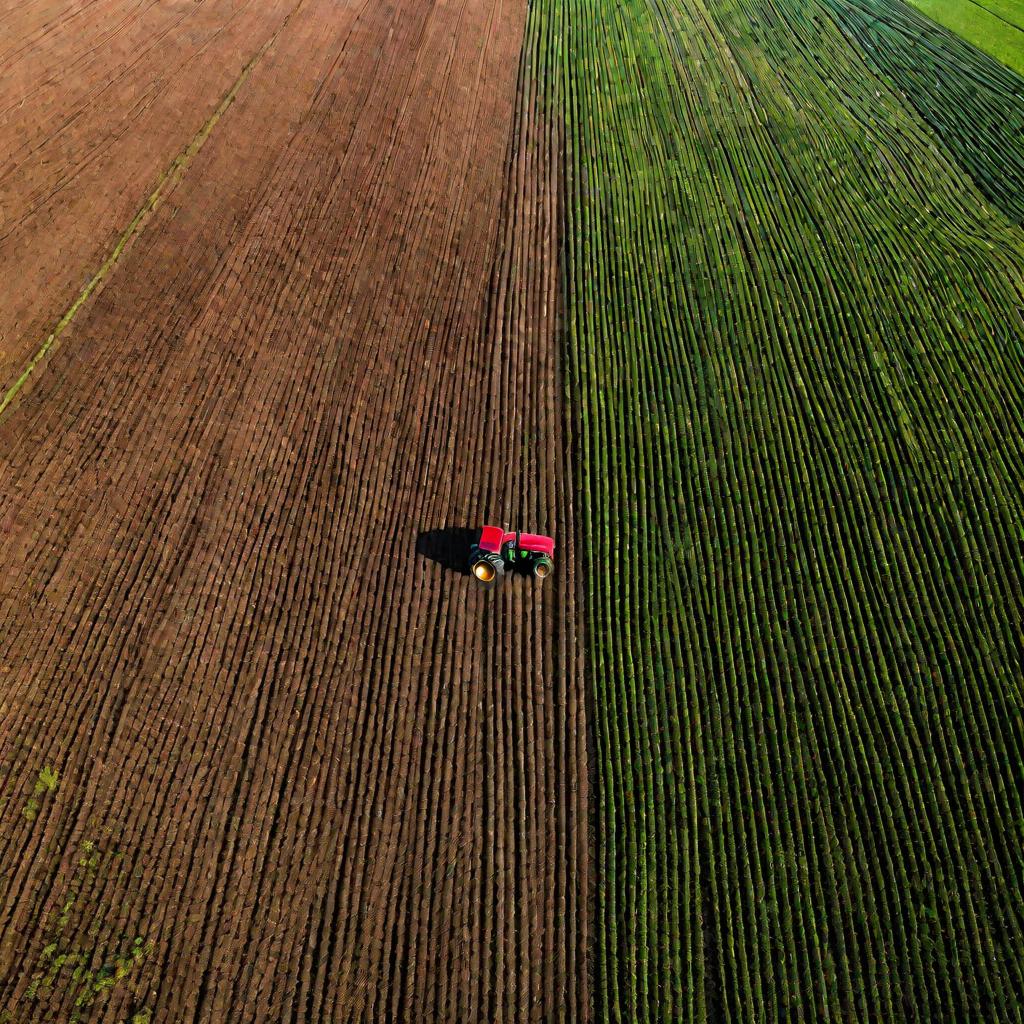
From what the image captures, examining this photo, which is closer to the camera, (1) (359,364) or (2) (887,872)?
(2) (887,872)

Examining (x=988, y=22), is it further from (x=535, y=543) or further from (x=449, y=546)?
(x=449, y=546)

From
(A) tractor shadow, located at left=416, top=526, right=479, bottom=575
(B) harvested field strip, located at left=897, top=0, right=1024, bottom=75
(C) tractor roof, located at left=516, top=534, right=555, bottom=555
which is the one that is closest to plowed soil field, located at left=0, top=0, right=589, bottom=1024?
(A) tractor shadow, located at left=416, top=526, right=479, bottom=575

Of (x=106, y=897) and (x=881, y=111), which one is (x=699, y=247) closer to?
(x=881, y=111)

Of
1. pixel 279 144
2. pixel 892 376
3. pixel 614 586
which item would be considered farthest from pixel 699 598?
pixel 279 144

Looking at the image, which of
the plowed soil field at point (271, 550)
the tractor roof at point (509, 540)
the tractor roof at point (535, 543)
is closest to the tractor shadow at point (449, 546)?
the plowed soil field at point (271, 550)

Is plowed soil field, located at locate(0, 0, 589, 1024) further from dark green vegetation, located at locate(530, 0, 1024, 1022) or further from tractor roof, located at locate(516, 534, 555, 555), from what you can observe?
dark green vegetation, located at locate(530, 0, 1024, 1022)
